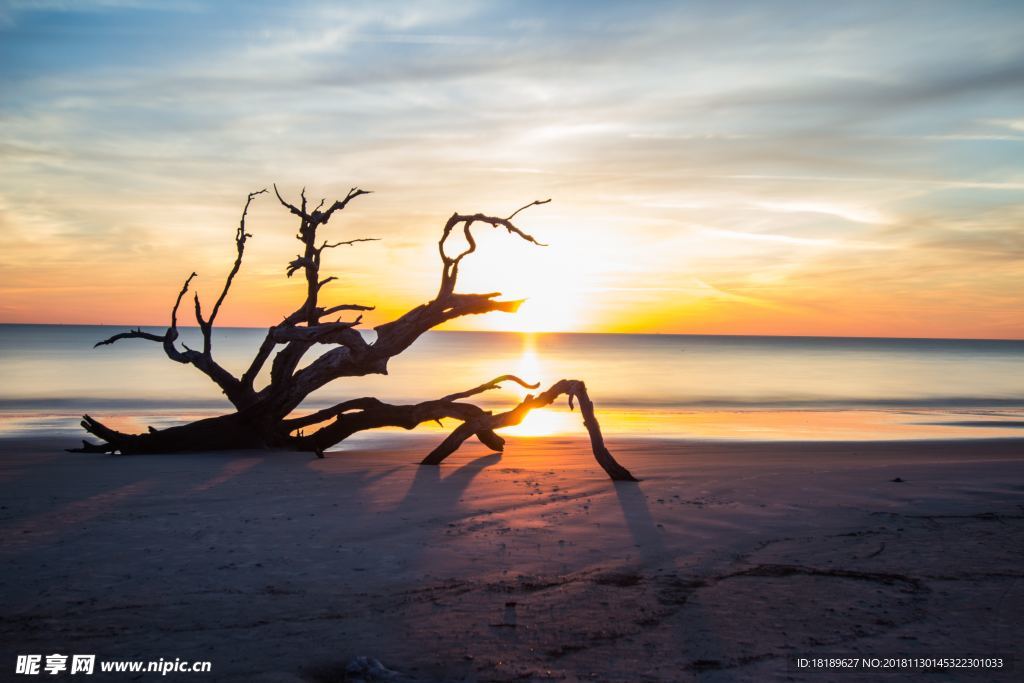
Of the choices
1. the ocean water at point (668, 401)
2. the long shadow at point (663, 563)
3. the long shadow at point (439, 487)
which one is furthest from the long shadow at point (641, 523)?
the ocean water at point (668, 401)

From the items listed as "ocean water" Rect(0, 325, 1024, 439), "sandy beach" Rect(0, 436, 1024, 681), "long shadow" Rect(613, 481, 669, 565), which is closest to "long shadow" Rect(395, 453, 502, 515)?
"sandy beach" Rect(0, 436, 1024, 681)

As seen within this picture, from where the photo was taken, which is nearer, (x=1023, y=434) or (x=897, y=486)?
(x=897, y=486)

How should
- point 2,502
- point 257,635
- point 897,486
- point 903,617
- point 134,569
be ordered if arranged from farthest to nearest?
point 897,486, point 2,502, point 134,569, point 903,617, point 257,635

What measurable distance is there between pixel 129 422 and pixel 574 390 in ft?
48.5

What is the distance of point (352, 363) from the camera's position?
497 inches

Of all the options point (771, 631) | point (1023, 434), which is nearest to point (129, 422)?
point (771, 631)

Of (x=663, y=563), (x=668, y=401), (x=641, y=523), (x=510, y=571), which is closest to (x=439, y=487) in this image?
(x=641, y=523)

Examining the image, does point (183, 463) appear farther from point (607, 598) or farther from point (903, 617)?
point (903, 617)

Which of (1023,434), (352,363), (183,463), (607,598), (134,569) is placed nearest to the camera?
(607,598)

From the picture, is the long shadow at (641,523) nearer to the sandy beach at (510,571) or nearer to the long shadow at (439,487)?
the sandy beach at (510,571)

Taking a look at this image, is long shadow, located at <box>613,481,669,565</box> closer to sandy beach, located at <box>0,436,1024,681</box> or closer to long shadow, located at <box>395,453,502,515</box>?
sandy beach, located at <box>0,436,1024,681</box>

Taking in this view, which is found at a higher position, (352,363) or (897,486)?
(352,363)

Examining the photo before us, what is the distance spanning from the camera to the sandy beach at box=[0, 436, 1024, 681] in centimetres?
442

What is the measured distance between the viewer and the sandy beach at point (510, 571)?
4.42 meters
